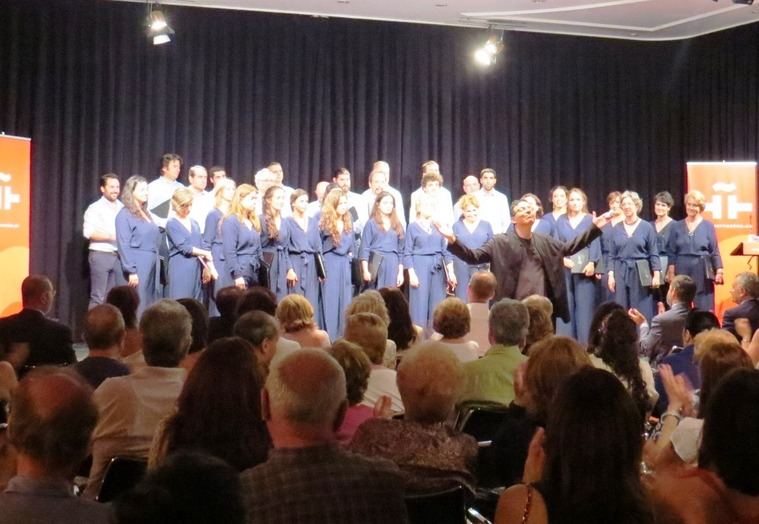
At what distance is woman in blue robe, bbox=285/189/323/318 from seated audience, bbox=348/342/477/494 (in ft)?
24.8

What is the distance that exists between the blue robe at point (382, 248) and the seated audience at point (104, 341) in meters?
6.61

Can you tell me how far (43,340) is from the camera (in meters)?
4.88

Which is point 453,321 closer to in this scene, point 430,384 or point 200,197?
point 430,384

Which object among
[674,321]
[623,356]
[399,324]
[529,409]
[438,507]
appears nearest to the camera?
[438,507]

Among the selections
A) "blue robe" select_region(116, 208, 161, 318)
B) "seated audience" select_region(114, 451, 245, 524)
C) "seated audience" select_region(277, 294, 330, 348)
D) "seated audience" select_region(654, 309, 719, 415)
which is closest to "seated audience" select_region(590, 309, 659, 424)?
"seated audience" select_region(654, 309, 719, 415)

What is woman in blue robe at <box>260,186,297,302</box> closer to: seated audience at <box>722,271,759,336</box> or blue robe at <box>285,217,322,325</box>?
blue robe at <box>285,217,322,325</box>

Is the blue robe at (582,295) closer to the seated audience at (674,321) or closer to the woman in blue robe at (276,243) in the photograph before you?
the woman in blue robe at (276,243)

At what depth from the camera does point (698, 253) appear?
11.4 m

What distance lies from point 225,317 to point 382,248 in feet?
16.7

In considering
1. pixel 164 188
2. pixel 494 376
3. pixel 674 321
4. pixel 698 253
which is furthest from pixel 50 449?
pixel 698 253

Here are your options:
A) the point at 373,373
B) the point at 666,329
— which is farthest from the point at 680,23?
the point at 373,373

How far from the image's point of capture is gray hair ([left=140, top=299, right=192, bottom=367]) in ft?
11.8

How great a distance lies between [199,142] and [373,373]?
8.32 m

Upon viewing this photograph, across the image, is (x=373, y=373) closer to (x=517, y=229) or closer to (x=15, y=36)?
(x=517, y=229)
